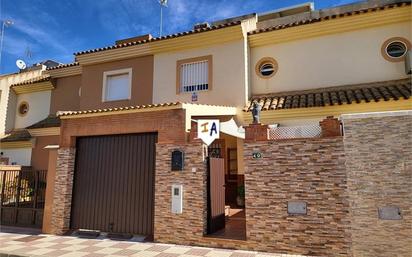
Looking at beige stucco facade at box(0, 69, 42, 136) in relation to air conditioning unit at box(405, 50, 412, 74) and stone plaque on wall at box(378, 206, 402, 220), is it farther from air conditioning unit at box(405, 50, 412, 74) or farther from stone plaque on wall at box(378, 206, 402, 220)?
air conditioning unit at box(405, 50, 412, 74)

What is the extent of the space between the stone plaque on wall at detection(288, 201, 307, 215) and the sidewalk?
1207 mm

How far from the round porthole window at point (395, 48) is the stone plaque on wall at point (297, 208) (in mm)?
8466

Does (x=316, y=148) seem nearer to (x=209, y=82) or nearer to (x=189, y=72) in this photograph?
(x=209, y=82)

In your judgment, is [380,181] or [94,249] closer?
[380,181]

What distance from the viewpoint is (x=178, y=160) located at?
990cm

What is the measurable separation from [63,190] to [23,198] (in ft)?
10.4

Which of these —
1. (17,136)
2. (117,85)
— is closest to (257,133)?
(117,85)

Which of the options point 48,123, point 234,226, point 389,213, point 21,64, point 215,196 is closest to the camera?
point 389,213

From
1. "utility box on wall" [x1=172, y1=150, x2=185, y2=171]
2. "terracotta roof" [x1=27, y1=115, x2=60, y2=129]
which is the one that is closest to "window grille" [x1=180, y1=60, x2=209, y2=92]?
"utility box on wall" [x1=172, y1=150, x2=185, y2=171]

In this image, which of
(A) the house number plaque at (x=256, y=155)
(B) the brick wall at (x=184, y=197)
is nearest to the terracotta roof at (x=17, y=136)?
(B) the brick wall at (x=184, y=197)

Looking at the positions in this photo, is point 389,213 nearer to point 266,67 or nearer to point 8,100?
point 266,67

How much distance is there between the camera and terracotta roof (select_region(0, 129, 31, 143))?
1886 centimetres

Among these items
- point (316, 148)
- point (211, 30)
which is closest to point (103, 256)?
point (316, 148)

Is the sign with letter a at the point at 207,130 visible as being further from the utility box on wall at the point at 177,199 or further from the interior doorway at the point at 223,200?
the utility box on wall at the point at 177,199
